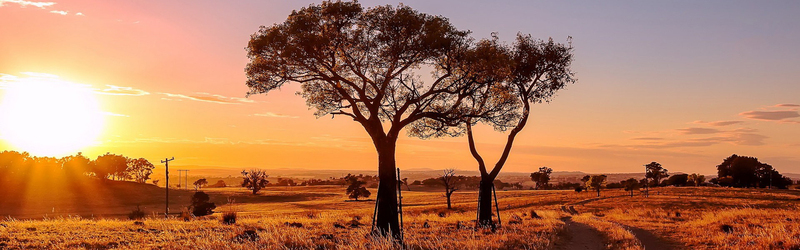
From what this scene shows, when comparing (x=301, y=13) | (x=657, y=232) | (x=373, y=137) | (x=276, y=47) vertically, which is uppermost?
(x=301, y=13)

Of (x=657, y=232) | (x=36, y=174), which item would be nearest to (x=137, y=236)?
(x=657, y=232)

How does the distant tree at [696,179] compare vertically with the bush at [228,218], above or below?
below

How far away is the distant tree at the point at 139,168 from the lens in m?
178

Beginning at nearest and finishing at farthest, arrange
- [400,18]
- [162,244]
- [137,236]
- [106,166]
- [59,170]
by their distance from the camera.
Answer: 1. [162,244]
2. [137,236]
3. [400,18]
4. [59,170]
5. [106,166]

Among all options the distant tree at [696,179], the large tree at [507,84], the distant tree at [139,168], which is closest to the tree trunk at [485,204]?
the large tree at [507,84]

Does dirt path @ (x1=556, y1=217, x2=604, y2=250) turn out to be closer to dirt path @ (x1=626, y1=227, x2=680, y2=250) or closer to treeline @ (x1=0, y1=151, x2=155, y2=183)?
dirt path @ (x1=626, y1=227, x2=680, y2=250)

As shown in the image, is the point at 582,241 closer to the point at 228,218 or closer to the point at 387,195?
the point at 387,195

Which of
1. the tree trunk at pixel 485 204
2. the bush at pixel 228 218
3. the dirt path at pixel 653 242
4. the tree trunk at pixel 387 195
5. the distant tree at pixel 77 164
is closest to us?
the dirt path at pixel 653 242

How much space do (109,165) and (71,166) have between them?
1231 centimetres

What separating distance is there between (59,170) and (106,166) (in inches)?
803

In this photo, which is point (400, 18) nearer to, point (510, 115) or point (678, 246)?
point (510, 115)

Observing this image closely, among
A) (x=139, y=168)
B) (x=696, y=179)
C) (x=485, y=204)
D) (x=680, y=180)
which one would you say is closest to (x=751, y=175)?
(x=696, y=179)

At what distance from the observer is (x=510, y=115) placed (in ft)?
82.1

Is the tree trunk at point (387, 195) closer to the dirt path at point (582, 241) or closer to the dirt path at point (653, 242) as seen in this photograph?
the dirt path at point (582, 241)
